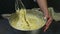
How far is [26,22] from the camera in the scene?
0.81 meters

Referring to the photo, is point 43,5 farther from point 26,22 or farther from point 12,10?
point 12,10

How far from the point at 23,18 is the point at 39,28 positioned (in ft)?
0.37

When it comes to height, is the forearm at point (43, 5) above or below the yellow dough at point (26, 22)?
above

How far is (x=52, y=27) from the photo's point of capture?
0.81 meters

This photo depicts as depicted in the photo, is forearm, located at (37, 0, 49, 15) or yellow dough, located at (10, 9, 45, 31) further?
forearm, located at (37, 0, 49, 15)

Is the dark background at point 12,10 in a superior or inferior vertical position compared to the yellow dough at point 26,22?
inferior

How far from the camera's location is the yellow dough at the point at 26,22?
768 mm

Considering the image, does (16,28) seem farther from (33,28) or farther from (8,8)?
A: (8,8)

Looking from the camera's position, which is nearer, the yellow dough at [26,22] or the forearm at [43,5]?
the yellow dough at [26,22]

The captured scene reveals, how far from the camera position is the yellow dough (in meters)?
0.77

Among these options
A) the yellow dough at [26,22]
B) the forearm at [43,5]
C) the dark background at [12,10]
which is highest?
the forearm at [43,5]

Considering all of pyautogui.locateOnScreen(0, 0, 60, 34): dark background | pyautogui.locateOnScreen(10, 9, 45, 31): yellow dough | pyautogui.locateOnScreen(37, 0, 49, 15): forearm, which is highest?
pyautogui.locateOnScreen(37, 0, 49, 15): forearm

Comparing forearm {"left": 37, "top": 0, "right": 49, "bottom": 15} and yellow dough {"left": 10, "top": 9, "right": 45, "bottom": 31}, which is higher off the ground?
forearm {"left": 37, "top": 0, "right": 49, "bottom": 15}

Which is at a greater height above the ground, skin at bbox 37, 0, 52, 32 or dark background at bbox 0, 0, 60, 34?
skin at bbox 37, 0, 52, 32
